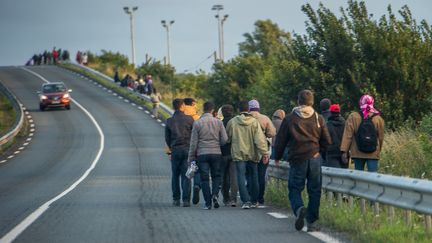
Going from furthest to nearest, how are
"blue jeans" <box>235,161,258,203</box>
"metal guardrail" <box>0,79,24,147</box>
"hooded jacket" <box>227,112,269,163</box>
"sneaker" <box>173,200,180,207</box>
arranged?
"metal guardrail" <box>0,79,24,147</box>, "sneaker" <box>173,200,180,207</box>, "hooded jacket" <box>227,112,269,163</box>, "blue jeans" <box>235,161,258,203</box>

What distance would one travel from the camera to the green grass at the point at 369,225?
12312 millimetres

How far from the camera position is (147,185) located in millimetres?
26250

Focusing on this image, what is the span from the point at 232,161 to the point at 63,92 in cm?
4702

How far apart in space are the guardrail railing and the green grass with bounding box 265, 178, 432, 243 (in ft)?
0.50

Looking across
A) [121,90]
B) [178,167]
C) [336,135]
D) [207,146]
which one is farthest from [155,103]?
[336,135]

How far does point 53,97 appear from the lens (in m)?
64.5

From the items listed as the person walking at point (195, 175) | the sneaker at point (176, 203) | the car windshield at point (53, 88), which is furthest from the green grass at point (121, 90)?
the sneaker at point (176, 203)

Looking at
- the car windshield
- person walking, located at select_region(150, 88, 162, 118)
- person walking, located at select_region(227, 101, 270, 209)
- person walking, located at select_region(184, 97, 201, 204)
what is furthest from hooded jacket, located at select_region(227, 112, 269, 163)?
the car windshield

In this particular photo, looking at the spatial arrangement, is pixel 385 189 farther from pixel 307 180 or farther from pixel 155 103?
pixel 155 103

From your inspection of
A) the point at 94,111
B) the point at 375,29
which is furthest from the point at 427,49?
the point at 94,111

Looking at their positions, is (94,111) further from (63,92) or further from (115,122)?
(115,122)

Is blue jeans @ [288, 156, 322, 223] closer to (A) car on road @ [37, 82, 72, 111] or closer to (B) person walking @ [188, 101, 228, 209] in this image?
(B) person walking @ [188, 101, 228, 209]

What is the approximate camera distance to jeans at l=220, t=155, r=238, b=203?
18.8 metres

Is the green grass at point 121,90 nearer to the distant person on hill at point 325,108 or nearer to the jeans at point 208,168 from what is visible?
the distant person on hill at point 325,108
